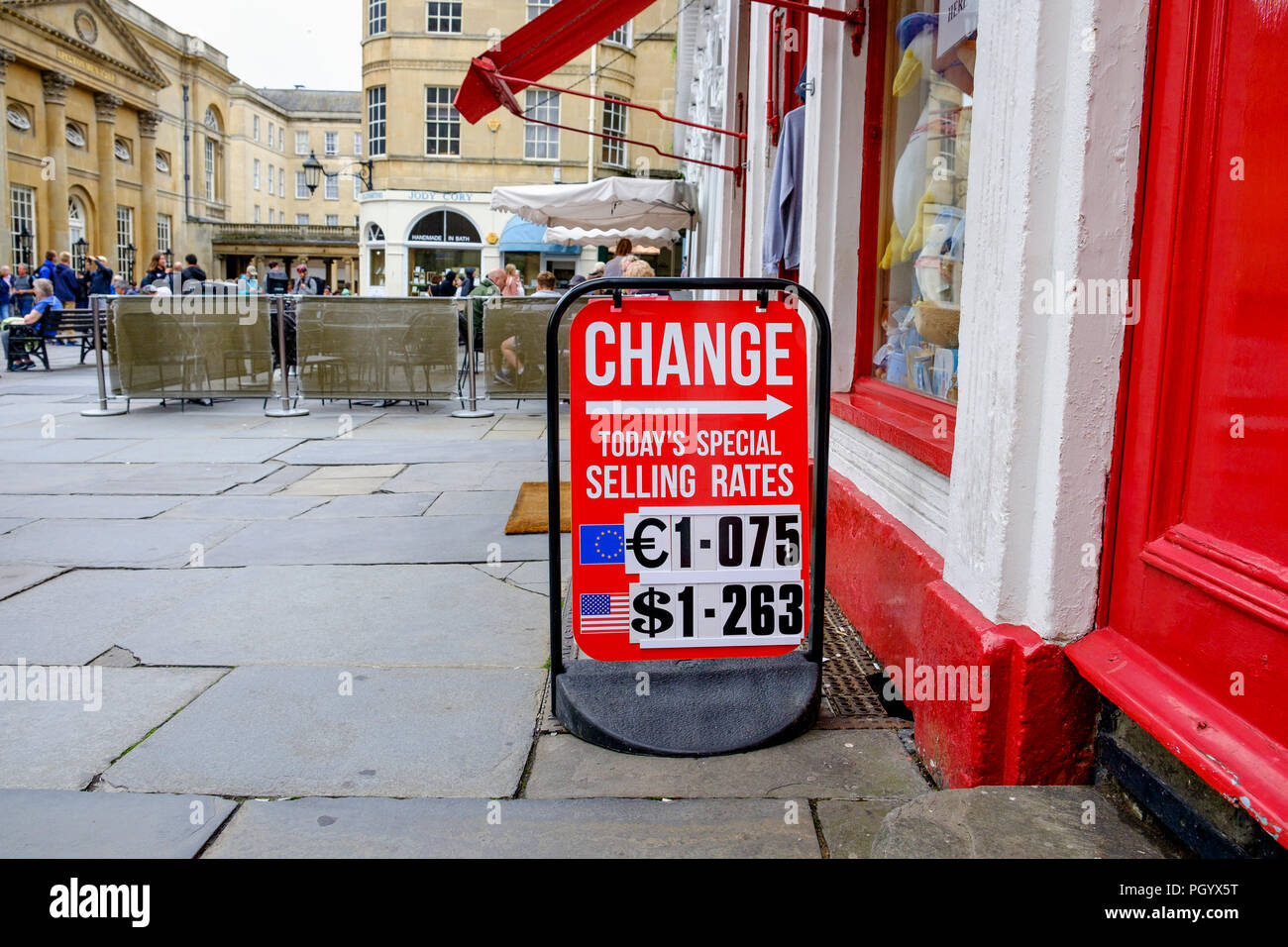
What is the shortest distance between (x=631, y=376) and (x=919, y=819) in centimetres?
140

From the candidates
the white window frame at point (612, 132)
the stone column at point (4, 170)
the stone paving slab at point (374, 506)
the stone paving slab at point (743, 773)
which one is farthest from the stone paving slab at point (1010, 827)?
the stone column at point (4, 170)

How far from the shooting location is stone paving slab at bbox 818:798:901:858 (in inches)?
93.0

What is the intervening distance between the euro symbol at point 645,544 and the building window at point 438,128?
34122 mm

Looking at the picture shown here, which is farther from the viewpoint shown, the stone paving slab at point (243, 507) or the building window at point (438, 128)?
the building window at point (438, 128)

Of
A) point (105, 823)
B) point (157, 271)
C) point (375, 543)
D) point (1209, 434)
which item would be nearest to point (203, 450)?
point (375, 543)

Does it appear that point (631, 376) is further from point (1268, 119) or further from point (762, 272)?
point (762, 272)

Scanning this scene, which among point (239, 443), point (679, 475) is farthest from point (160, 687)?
point (239, 443)

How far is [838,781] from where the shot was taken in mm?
2766

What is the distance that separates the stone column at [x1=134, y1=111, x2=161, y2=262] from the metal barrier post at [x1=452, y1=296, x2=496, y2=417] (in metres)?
48.9

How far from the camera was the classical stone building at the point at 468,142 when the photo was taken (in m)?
34.3

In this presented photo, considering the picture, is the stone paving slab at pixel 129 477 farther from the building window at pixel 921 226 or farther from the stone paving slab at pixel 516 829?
the stone paving slab at pixel 516 829

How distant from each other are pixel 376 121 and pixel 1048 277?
36.5m

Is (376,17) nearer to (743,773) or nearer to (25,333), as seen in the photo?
(25,333)

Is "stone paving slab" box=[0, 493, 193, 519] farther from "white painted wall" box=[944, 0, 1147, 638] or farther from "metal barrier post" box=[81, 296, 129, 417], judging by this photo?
"white painted wall" box=[944, 0, 1147, 638]
